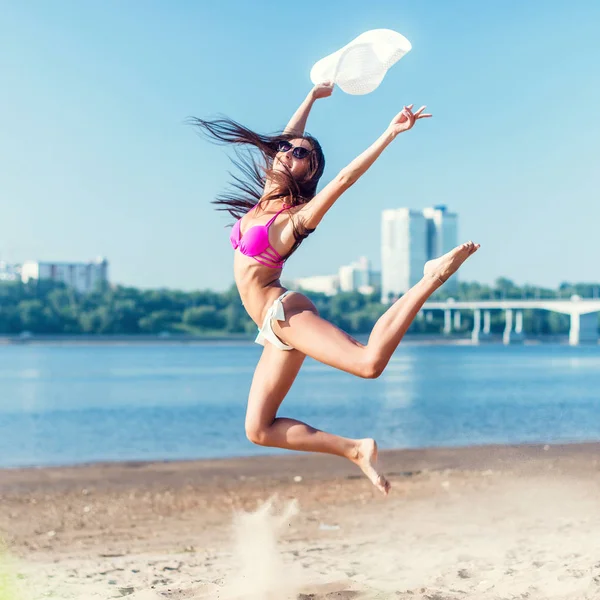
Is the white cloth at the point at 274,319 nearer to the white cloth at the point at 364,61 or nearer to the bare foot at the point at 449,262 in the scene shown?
the bare foot at the point at 449,262

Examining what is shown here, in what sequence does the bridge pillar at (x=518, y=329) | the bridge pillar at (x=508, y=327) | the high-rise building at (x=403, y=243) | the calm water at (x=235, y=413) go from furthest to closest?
1. the bridge pillar at (x=508, y=327)
2. the bridge pillar at (x=518, y=329)
3. the high-rise building at (x=403, y=243)
4. the calm water at (x=235, y=413)

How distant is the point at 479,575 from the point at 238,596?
1.83 m

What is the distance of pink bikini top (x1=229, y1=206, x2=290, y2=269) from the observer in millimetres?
4746

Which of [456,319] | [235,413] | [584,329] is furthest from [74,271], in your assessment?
[235,413]

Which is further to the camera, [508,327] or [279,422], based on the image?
[508,327]

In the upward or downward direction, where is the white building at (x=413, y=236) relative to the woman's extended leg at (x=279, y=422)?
upward

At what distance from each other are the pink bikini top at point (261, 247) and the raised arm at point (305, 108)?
25.4 inches

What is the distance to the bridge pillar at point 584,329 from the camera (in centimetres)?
10012

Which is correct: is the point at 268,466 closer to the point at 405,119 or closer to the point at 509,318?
the point at 405,119

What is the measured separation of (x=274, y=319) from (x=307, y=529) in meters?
6.15

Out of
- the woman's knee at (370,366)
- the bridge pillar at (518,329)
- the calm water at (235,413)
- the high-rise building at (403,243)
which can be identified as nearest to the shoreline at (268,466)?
the calm water at (235,413)

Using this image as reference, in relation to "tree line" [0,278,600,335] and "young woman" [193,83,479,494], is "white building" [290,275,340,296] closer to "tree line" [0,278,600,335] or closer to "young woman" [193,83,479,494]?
"tree line" [0,278,600,335]

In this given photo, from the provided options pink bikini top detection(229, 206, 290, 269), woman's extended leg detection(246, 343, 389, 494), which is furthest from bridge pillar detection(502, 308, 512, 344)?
pink bikini top detection(229, 206, 290, 269)

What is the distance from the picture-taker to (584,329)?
10425cm
